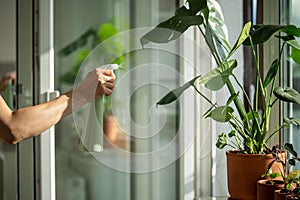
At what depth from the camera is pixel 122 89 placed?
2.46 m

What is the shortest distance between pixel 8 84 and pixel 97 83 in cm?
68

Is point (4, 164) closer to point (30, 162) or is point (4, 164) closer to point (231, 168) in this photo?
point (30, 162)

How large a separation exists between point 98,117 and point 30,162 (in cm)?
61

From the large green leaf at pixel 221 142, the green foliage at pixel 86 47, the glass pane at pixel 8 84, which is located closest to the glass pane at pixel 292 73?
the large green leaf at pixel 221 142

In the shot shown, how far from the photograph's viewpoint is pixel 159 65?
2.53 meters

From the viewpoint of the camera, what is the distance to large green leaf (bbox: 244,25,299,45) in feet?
6.06

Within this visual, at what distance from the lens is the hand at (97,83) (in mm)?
1902

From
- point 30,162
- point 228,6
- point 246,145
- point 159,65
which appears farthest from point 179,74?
point 30,162

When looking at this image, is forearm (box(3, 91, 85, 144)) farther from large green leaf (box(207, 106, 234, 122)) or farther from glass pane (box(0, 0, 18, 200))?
glass pane (box(0, 0, 18, 200))

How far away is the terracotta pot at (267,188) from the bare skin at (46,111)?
2.04ft

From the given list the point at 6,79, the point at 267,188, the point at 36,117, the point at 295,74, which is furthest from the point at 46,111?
the point at 295,74

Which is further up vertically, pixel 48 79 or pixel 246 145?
pixel 48 79

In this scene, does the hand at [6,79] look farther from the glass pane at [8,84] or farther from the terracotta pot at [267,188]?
the terracotta pot at [267,188]

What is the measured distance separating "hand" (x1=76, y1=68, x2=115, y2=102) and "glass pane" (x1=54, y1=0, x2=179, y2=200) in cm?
46
